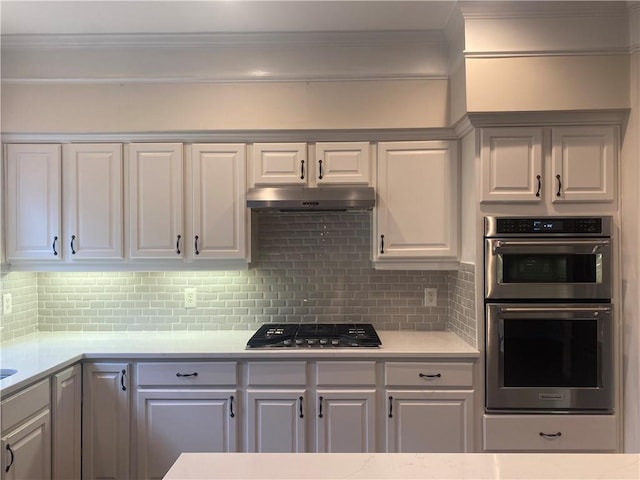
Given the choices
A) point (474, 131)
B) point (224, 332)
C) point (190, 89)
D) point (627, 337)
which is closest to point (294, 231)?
point (224, 332)

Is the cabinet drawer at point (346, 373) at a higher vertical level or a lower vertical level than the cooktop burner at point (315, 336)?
lower

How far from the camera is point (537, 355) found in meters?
2.13

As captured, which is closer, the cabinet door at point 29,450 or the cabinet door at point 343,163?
the cabinet door at point 29,450

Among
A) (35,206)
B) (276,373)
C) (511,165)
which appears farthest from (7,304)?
(511,165)

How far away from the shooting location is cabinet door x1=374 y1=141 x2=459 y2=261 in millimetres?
2422

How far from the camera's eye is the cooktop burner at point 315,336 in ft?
7.47

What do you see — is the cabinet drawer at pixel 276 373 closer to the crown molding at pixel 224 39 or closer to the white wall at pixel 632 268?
the white wall at pixel 632 268

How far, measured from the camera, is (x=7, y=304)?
2523 mm

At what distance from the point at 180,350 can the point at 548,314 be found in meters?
1.97

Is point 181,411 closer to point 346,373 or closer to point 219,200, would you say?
point 346,373

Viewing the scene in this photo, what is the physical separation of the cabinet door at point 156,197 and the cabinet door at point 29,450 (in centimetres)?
100

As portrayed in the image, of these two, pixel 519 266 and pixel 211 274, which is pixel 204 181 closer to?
pixel 211 274

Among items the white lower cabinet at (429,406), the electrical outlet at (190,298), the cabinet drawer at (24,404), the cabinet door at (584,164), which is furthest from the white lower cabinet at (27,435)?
the cabinet door at (584,164)

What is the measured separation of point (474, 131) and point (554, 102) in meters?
0.41
